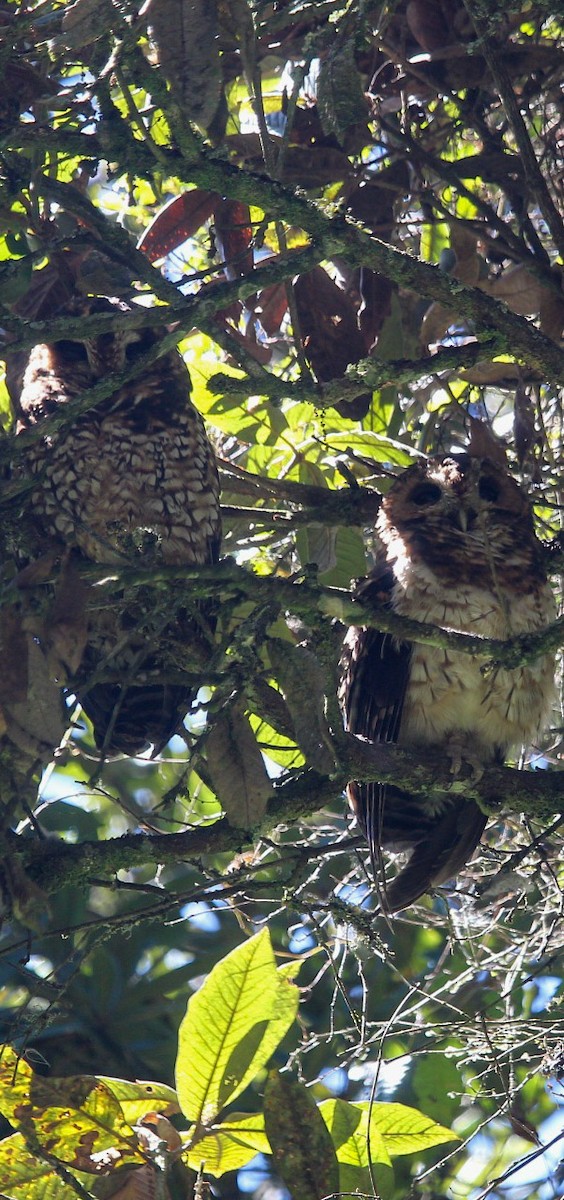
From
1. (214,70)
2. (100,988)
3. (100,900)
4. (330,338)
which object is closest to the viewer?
(214,70)

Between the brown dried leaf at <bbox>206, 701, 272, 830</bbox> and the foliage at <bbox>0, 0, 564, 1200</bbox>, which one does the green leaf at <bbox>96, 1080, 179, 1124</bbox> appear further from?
the brown dried leaf at <bbox>206, 701, 272, 830</bbox>

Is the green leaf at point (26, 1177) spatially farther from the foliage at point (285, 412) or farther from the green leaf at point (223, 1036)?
the green leaf at point (223, 1036)

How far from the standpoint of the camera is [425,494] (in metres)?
3.18

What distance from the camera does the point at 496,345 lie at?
2.43 metres

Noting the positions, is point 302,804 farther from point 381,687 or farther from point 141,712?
point 141,712

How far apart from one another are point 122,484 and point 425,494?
0.75 metres

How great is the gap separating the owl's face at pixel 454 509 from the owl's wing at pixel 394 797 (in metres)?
0.12

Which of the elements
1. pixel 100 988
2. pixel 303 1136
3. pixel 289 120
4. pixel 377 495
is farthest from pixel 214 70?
pixel 100 988

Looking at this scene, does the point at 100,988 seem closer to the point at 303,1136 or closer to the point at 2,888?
the point at 303,1136

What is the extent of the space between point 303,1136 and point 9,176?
1829mm

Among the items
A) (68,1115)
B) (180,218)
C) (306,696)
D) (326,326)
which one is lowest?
(68,1115)

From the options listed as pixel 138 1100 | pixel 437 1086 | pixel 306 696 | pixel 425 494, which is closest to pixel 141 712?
pixel 425 494

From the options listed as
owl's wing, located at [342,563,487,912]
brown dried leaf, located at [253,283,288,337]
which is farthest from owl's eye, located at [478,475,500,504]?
brown dried leaf, located at [253,283,288,337]

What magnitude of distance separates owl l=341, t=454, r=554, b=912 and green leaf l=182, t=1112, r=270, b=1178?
69cm
